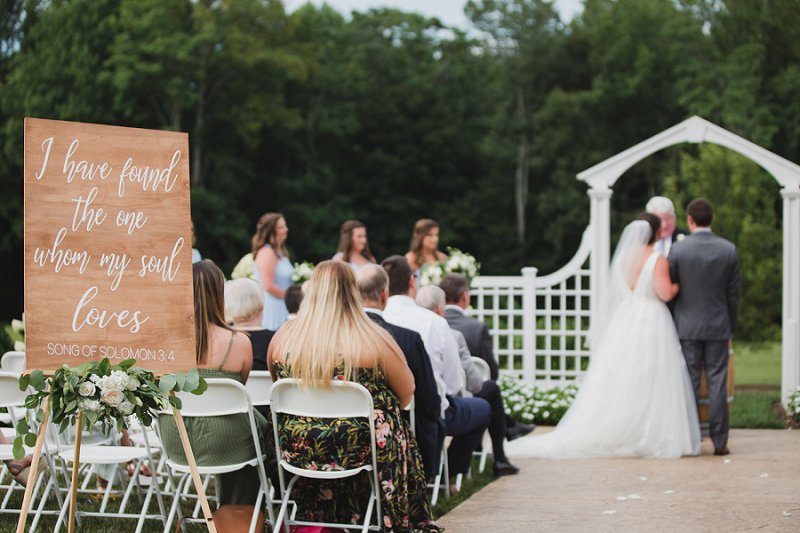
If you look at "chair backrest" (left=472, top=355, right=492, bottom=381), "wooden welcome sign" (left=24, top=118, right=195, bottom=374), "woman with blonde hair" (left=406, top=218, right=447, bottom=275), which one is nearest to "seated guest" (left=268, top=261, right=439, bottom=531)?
"wooden welcome sign" (left=24, top=118, right=195, bottom=374)

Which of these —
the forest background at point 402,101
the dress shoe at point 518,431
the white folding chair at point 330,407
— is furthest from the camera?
the forest background at point 402,101

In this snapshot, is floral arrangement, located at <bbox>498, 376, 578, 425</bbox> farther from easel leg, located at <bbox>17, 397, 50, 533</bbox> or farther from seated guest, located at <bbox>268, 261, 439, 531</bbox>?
easel leg, located at <bbox>17, 397, 50, 533</bbox>

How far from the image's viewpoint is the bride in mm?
8398

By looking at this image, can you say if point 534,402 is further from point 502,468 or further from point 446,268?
point 502,468

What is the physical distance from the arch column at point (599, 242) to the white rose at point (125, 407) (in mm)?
7125

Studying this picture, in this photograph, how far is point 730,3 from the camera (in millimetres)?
33469

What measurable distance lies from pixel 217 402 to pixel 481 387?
2.30 m

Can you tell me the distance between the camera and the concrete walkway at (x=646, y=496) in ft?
19.1

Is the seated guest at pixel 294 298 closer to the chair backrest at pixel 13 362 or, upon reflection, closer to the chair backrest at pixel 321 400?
the chair backrest at pixel 13 362

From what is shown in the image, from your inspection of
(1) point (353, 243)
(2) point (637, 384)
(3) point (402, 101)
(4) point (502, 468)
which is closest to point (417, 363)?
(4) point (502, 468)

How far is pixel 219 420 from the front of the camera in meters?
5.11

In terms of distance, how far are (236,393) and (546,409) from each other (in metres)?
5.94

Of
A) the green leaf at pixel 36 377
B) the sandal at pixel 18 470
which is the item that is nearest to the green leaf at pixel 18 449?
the green leaf at pixel 36 377

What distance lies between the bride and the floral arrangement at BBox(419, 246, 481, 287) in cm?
195
